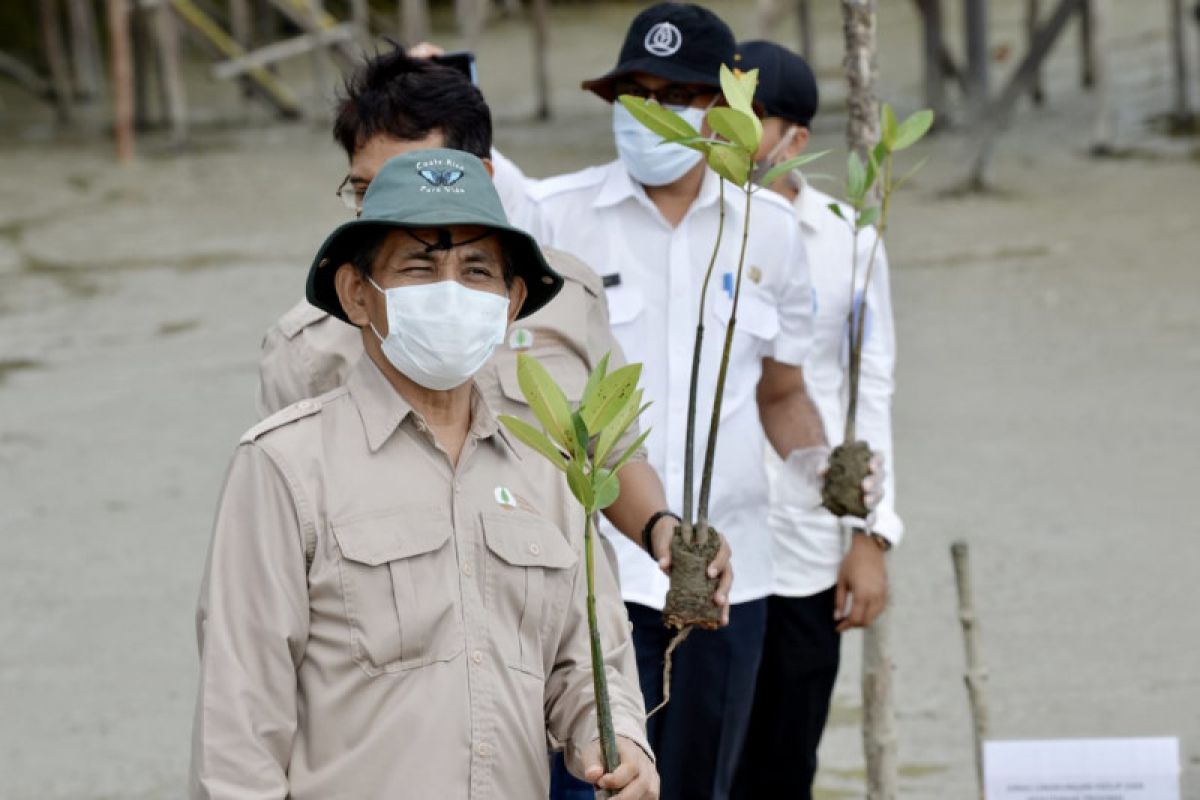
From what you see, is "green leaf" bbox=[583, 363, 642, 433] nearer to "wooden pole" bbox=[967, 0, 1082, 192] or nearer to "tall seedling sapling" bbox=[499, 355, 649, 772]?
"tall seedling sapling" bbox=[499, 355, 649, 772]

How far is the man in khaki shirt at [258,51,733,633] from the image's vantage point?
3.07m

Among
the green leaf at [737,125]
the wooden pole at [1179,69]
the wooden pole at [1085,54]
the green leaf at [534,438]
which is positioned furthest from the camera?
the wooden pole at [1085,54]

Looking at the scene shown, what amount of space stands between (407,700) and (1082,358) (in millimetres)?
7741

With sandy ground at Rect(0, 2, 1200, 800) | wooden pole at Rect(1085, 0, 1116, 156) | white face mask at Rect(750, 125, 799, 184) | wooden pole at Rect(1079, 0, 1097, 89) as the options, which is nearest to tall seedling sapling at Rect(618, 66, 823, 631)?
white face mask at Rect(750, 125, 799, 184)

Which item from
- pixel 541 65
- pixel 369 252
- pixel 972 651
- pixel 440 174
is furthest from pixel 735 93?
pixel 541 65

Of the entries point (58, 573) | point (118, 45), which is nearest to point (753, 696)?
point (58, 573)

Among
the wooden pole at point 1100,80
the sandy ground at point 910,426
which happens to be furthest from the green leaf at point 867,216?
the wooden pole at point 1100,80

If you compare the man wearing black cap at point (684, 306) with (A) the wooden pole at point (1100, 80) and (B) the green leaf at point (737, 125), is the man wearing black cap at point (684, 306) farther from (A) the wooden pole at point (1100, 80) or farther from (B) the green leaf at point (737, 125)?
(A) the wooden pole at point (1100, 80)

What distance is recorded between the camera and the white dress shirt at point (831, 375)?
4.04 m

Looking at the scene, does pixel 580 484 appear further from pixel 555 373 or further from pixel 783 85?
pixel 783 85

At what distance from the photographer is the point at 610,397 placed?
233 cm

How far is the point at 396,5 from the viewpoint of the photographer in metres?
26.9

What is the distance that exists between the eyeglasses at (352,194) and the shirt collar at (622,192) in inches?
26.3

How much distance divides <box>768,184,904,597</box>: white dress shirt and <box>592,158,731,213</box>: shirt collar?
1.32ft
